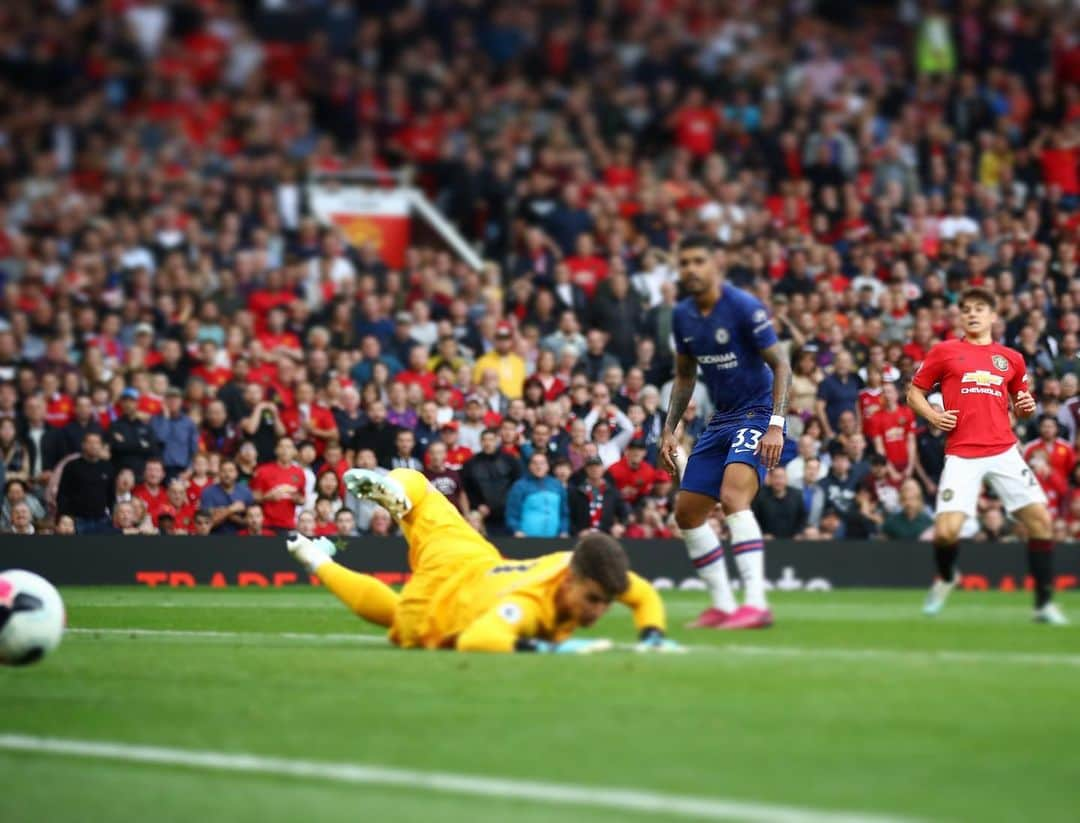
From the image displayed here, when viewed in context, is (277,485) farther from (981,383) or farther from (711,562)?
(981,383)

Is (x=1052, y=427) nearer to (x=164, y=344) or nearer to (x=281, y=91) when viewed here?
(x=164, y=344)

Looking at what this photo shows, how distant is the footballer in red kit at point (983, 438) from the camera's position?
13.7 m

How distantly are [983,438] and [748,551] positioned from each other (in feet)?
7.25

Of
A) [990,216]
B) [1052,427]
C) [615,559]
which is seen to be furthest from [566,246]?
[615,559]

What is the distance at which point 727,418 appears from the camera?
1286 cm

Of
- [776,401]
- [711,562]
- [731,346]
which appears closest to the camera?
[776,401]

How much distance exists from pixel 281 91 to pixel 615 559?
22.9 metres

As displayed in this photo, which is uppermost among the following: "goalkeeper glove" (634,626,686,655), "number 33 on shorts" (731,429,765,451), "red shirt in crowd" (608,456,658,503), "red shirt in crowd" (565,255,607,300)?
"red shirt in crowd" (565,255,607,300)

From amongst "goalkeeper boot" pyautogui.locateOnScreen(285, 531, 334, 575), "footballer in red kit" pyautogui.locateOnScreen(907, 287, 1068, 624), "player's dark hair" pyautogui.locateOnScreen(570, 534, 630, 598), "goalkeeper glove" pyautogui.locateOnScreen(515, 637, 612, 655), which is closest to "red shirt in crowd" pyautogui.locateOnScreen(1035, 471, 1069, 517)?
"footballer in red kit" pyautogui.locateOnScreen(907, 287, 1068, 624)

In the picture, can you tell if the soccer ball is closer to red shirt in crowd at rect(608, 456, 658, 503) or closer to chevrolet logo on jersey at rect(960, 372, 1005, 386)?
chevrolet logo on jersey at rect(960, 372, 1005, 386)

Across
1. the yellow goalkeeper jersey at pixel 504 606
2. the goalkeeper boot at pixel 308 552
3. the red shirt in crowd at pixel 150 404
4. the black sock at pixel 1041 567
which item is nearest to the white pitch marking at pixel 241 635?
the goalkeeper boot at pixel 308 552

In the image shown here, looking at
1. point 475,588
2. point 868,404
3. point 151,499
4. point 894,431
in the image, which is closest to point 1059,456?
point 894,431

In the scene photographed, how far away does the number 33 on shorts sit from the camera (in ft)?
41.3

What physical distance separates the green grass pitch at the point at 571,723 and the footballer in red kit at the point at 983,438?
1374mm
